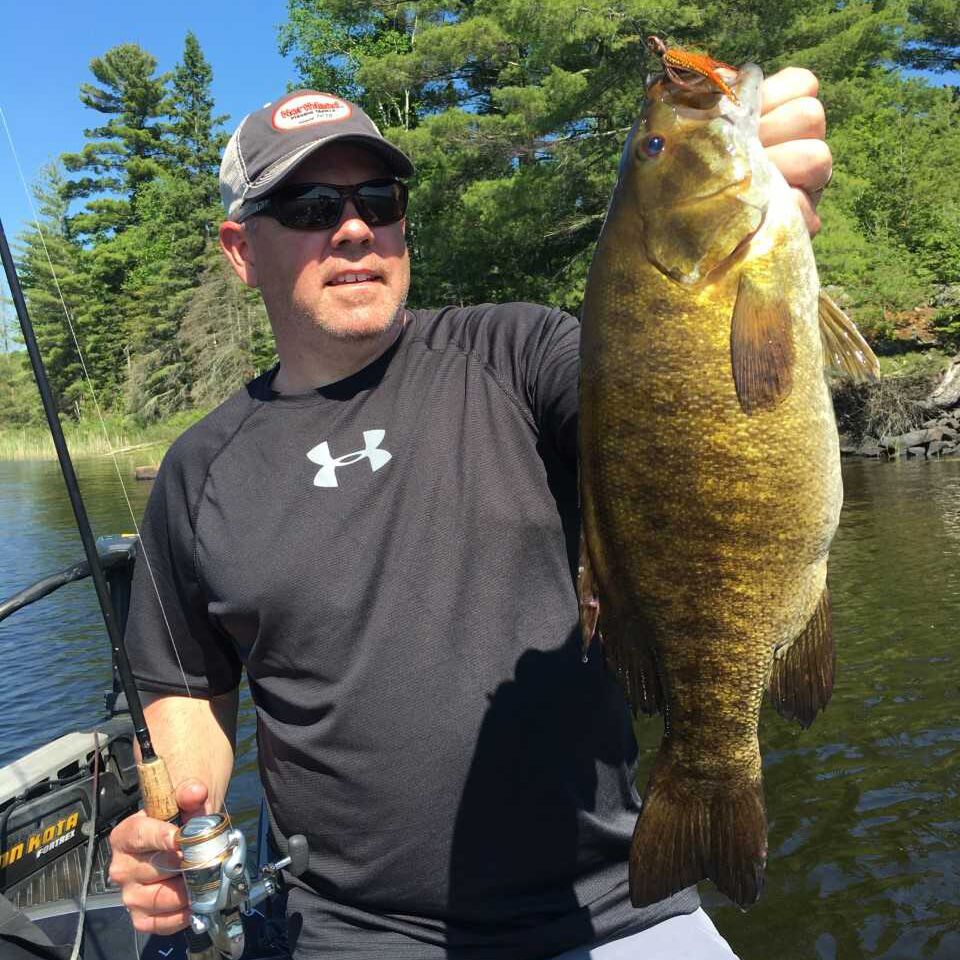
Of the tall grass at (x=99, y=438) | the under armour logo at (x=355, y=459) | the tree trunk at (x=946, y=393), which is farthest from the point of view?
the tall grass at (x=99, y=438)

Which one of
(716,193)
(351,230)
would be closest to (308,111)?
(351,230)

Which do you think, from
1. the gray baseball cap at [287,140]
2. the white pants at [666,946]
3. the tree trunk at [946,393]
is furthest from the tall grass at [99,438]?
the white pants at [666,946]

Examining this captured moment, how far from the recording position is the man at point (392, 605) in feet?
6.05

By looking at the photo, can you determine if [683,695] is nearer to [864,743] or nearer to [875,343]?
[864,743]

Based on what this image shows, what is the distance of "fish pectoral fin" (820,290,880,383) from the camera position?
162 centimetres

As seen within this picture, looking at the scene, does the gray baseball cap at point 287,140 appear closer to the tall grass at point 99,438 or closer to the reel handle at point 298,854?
the reel handle at point 298,854

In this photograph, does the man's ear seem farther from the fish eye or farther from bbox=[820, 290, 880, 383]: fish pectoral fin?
bbox=[820, 290, 880, 383]: fish pectoral fin

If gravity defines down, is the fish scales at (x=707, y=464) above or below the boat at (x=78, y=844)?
above

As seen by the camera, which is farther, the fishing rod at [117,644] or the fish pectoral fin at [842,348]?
the fishing rod at [117,644]

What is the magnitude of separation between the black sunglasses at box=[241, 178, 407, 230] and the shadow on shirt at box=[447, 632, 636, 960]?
1.19m

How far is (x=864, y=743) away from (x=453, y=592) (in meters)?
5.55

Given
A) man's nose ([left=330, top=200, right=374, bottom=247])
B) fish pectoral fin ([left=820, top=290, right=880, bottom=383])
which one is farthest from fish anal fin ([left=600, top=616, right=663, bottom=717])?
man's nose ([left=330, top=200, right=374, bottom=247])

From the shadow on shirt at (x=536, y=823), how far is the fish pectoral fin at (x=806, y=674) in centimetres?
42

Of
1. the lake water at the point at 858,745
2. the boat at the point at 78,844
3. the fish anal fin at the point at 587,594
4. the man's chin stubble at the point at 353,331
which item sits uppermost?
the man's chin stubble at the point at 353,331
